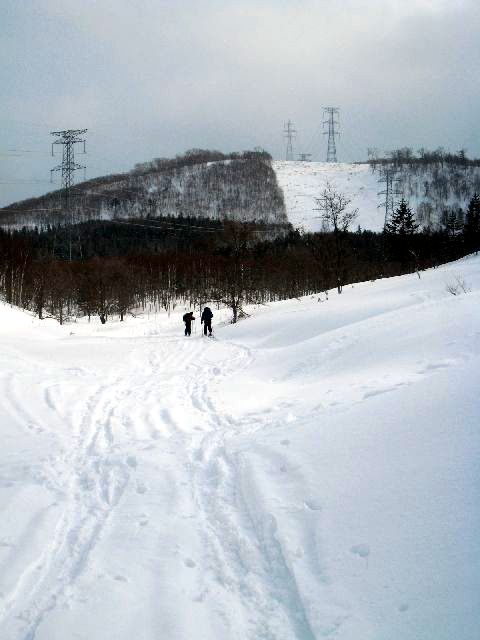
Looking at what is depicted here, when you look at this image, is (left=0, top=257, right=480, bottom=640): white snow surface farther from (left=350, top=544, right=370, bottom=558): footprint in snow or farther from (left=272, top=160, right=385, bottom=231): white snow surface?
(left=272, top=160, right=385, bottom=231): white snow surface

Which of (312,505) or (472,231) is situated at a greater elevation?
(472,231)

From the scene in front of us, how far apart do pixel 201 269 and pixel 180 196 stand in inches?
3310

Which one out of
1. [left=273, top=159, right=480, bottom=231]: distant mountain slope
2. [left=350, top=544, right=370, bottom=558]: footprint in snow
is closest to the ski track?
[left=350, top=544, right=370, bottom=558]: footprint in snow

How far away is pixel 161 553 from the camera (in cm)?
364

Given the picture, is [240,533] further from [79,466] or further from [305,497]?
[79,466]

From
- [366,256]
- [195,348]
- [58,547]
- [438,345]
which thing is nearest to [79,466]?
[58,547]

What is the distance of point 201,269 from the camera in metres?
68.6

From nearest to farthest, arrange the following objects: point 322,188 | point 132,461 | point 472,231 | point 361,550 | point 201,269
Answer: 1. point 361,550
2. point 132,461
3. point 472,231
4. point 201,269
5. point 322,188

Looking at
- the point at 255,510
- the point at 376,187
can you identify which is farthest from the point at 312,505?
the point at 376,187

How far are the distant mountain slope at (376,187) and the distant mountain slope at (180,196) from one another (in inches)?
300

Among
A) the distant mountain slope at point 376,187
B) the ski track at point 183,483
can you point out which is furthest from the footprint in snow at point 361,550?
the distant mountain slope at point 376,187

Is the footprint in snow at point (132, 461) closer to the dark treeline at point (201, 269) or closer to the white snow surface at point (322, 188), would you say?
the dark treeline at point (201, 269)

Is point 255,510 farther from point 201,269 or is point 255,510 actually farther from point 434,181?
point 434,181

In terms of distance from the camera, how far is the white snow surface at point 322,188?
12688 centimetres
